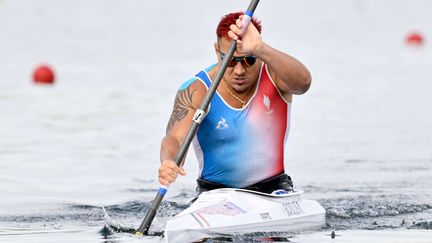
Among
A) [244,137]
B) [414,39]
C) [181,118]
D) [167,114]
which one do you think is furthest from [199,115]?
[414,39]

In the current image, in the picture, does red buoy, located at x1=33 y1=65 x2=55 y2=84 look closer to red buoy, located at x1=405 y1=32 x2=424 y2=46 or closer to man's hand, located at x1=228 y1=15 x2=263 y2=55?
red buoy, located at x1=405 y1=32 x2=424 y2=46

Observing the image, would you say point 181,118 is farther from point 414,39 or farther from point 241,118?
point 414,39

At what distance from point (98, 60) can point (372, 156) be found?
14.9 m

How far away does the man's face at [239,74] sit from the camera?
8.84 metres

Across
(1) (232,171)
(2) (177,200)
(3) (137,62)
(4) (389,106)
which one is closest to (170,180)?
(1) (232,171)

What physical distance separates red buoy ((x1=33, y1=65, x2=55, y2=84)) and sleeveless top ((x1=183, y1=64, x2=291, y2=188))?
1450cm

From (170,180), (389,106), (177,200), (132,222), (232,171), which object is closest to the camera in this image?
(170,180)

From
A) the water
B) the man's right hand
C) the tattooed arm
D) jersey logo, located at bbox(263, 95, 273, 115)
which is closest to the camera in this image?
the man's right hand

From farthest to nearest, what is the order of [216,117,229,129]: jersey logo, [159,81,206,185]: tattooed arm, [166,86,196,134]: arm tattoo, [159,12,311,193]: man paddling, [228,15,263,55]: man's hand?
1. [216,117,229,129]: jersey logo
2. [166,86,196,134]: arm tattoo
3. [159,12,311,193]: man paddling
4. [159,81,206,185]: tattooed arm
5. [228,15,263,55]: man's hand

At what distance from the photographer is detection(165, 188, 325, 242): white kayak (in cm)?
827

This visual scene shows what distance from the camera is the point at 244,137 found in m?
9.24

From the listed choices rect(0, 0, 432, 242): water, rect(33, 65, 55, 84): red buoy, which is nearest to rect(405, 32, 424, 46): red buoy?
rect(0, 0, 432, 242): water

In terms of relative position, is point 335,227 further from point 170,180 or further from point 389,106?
point 389,106

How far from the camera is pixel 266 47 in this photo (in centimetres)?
846
